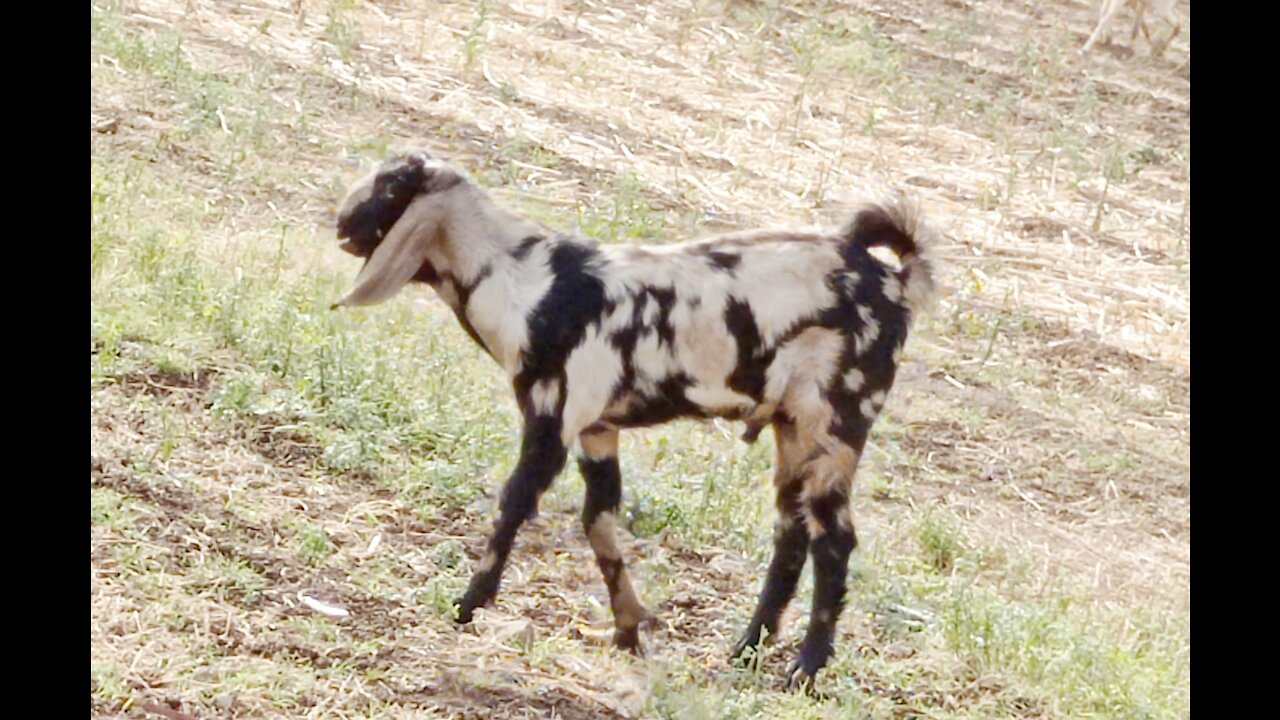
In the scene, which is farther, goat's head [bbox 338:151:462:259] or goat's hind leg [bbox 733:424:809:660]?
goat's hind leg [bbox 733:424:809:660]

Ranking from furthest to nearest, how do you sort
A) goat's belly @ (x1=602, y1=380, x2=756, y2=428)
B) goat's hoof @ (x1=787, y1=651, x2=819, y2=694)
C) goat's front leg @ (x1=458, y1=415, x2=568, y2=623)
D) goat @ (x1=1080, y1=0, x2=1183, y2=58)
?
1. goat @ (x1=1080, y1=0, x2=1183, y2=58)
2. goat's hoof @ (x1=787, y1=651, x2=819, y2=694)
3. goat's belly @ (x1=602, y1=380, x2=756, y2=428)
4. goat's front leg @ (x1=458, y1=415, x2=568, y2=623)

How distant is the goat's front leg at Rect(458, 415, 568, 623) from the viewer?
5.19 meters

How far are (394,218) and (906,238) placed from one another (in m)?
1.53

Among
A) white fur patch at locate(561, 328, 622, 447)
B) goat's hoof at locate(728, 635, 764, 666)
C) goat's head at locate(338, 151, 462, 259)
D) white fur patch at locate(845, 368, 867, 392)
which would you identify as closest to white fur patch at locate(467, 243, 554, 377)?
white fur patch at locate(561, 328, 622, 447)

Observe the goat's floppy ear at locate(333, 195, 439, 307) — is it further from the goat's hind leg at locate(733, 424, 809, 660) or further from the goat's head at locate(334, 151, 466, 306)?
the goat's hind leg at locate(733, 424, 809, 660)

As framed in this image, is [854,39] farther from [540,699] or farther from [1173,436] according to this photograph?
[540,699]

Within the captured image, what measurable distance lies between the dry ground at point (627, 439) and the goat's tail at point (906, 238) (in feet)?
3.82

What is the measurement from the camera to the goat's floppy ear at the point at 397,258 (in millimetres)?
5242

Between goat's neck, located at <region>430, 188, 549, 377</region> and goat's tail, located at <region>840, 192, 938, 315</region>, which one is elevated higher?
goat's tail, located at <region>840, 192, 938, 315</region>

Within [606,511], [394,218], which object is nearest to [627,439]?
[606,511]

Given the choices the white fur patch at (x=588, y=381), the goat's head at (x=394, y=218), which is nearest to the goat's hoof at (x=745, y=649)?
the white fur patch at (x=588, y=381)

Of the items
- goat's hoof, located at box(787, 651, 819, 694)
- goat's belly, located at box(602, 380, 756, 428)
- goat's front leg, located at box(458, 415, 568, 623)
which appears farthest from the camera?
goat's hoof, located at box(787, 651, 819, 694)

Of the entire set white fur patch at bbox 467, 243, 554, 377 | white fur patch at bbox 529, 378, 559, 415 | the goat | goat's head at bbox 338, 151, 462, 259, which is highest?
the goat

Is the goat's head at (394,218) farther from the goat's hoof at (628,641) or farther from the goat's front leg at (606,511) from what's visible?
the goat's hoof at (628,641)
